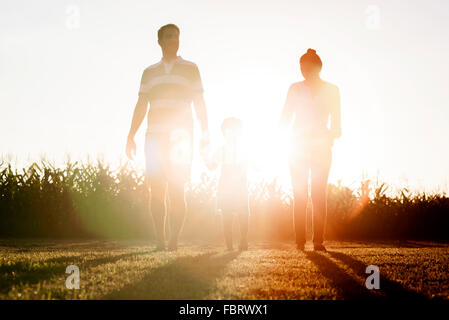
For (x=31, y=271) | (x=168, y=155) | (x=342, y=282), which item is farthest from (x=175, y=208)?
(x=342, y=282)

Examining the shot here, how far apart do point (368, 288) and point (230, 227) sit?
4.04m

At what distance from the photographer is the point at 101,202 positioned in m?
11.5

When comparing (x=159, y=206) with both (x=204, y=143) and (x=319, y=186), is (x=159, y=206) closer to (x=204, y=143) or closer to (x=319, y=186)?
(x=204, y=143)

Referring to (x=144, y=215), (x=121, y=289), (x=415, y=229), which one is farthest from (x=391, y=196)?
(x=121, y=289)

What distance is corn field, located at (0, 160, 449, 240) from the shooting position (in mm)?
10797

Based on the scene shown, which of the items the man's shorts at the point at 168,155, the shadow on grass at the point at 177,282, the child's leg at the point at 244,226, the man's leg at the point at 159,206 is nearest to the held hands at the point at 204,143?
the man's shorts at the point at 168,155

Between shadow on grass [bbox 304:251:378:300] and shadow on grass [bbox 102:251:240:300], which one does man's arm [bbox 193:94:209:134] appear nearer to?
shadow on grass [bbox 102:251:240:300]

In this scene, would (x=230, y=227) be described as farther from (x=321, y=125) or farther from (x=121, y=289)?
(x=121, y=289)

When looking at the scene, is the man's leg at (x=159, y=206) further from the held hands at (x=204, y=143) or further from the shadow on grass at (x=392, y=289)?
the shadow on grass at (x=392, y=289)

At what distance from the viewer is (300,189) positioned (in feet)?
20.1

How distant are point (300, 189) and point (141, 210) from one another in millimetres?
6115

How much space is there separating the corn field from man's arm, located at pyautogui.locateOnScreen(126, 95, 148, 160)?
4.97 metres

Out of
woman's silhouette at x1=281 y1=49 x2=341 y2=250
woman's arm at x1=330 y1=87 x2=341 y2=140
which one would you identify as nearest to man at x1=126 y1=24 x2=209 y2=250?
woman's silhouette at x1=281 y1=49 x2=341 y2=250

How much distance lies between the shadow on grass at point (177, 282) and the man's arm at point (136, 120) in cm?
207
